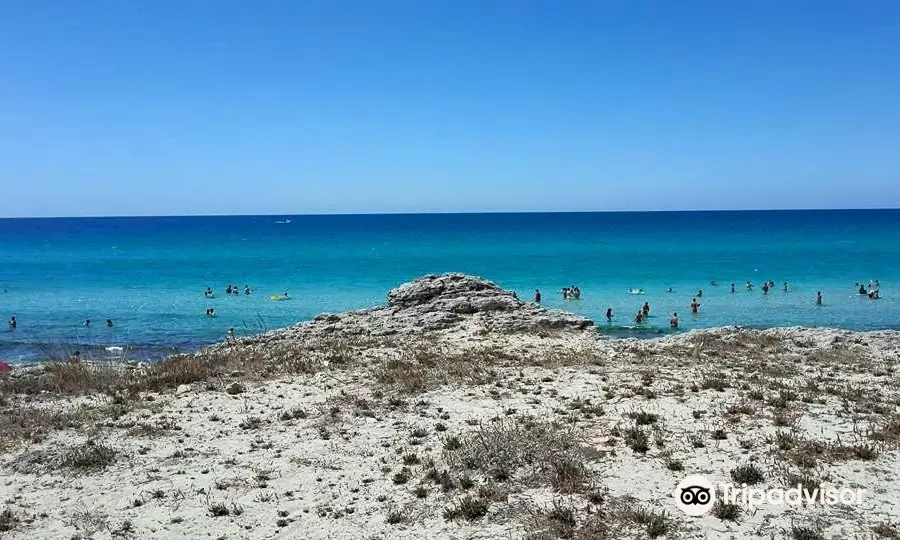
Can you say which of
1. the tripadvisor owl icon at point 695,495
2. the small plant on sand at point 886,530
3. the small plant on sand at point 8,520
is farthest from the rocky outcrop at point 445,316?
the small plant on sand at point 886,530

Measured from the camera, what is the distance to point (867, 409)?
11.6 meters

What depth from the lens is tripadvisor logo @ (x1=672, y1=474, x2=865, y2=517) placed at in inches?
313

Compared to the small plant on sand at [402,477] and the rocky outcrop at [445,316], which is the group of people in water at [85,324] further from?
the small plant on sand at [402,477]

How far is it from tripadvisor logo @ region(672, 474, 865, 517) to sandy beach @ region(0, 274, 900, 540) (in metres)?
0.15

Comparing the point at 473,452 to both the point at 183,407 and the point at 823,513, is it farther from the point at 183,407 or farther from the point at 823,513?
the point at 183,407

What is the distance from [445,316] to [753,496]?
16.0 meters

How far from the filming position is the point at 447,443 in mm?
10234

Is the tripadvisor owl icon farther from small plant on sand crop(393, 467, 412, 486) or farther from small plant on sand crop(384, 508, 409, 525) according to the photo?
small plant on sand crop(393, 467, 412, 486)

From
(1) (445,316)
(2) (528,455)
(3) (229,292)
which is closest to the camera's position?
(2) (528,455)

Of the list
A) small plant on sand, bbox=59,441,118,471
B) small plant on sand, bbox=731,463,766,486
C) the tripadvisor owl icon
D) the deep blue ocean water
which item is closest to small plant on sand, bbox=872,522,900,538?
small plant on sand, bbox=731,463,766,486

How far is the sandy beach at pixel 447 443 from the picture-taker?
788 cm

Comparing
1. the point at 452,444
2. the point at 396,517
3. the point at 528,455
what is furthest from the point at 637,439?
the point at 396,517

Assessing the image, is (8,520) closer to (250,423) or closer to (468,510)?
(250,423)

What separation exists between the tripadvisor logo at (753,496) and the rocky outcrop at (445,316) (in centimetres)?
1353
